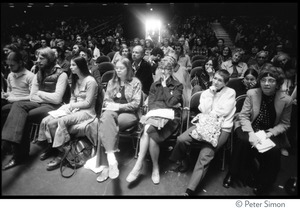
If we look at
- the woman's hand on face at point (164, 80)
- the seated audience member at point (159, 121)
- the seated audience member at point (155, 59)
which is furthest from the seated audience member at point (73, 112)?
the seated audience member at point (155, 59)

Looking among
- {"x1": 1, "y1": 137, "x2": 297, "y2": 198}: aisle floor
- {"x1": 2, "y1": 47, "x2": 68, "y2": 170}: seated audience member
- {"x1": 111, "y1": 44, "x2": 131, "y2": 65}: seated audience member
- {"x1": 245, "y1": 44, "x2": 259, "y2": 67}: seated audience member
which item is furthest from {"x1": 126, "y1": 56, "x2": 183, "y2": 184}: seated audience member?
{"x1": 245, "y1": 44, "x2": 259, "y2": 67}: seated audience member

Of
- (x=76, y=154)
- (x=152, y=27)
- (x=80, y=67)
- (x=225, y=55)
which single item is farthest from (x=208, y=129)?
(x=152, y=27)

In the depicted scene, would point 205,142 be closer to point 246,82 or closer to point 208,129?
point 208,129

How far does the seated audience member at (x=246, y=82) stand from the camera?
2865 millimetres

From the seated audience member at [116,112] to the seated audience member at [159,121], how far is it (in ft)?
0.66

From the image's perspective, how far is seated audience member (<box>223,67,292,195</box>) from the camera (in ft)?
6.81

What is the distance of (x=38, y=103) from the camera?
8.89ft

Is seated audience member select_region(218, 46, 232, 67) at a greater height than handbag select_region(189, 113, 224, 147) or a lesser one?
greater

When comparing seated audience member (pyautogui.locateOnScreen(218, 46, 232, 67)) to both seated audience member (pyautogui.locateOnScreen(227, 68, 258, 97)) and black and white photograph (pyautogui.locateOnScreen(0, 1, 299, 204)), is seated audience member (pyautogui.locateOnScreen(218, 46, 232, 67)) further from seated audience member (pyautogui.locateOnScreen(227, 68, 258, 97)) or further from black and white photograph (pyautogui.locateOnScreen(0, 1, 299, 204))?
black and white photograph (pyautogui.locateOnScreen(0, 1, 299, 204))

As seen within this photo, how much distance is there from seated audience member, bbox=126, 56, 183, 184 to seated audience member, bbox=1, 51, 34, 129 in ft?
5.88

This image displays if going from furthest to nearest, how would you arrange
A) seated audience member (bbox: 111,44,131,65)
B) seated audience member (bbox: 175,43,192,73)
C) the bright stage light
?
1. the bright stage light
2. seated audience member (bbox: 175,43,192,73)
3. seated audience member (bbox: 111,44,131,65)

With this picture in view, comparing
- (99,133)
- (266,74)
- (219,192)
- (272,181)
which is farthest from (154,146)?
(266,74)
